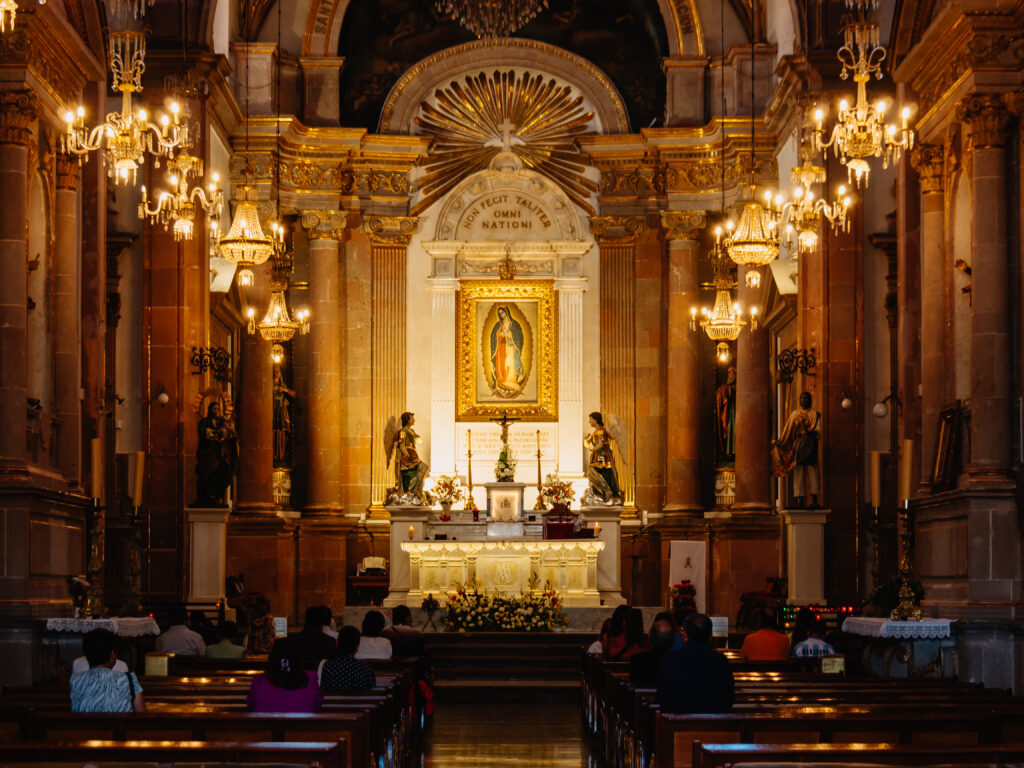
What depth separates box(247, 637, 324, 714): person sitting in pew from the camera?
9.72 m

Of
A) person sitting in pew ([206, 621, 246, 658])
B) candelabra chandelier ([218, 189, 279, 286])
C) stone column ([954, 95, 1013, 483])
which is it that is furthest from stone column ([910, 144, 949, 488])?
candelabra chandelier ([218, 189, 279, 286])

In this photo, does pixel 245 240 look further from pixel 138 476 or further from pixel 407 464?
pixel 407 464

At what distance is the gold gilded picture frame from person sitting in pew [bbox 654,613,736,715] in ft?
59.0

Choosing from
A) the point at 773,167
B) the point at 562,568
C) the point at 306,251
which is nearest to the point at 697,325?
the point at 773,167

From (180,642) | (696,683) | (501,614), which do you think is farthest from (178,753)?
(501,614)

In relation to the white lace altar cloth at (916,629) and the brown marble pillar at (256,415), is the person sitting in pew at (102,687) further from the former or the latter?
the brown marble pillar at (256,415)

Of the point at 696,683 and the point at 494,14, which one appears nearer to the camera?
the point at 696,683

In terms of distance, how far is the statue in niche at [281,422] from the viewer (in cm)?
2673

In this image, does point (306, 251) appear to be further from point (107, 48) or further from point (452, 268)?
point (107, 48)

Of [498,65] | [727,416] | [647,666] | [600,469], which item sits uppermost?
[498,65]

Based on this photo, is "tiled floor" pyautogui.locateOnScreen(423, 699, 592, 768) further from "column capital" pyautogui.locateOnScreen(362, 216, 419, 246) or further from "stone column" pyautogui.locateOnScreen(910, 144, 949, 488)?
"column capital" pyautogui.locateOnScreen(362, 216, 419, 246)

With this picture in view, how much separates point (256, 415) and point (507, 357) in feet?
14.5

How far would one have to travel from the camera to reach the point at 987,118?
1560 centimetres

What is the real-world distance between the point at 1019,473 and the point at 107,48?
10.2 meters
